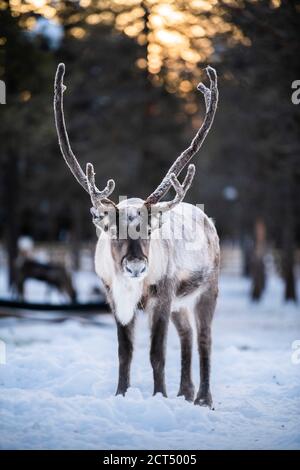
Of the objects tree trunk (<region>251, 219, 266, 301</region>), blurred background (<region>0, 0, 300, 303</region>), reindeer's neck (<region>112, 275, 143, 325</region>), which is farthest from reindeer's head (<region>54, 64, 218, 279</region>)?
tree trunk (<region>251, 219, 266, 301</region>)

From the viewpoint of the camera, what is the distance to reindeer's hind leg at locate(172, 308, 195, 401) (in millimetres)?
6527

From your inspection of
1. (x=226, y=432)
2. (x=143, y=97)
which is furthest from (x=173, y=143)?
(x=226, y=432)

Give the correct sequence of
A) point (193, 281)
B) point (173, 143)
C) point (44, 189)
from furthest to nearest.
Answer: point (44, 189)
point (173, 143)
point (193, 281)

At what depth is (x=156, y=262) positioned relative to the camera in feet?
19.3

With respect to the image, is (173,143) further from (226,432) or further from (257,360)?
(226,432)

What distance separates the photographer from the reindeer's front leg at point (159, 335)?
19.0 ft

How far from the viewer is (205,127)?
636 cm

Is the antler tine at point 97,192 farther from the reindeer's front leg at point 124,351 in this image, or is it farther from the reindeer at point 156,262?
the reindeer's front leg at point 124,351

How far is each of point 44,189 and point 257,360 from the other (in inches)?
609

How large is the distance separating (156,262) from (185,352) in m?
1.37

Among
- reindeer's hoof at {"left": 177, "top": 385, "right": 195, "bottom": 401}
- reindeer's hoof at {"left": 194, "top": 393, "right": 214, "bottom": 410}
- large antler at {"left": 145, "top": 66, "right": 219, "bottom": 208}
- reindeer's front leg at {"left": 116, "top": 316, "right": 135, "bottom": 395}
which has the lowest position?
reindeer's hoof at {"left": 177, "top": 385, "right": 195, "bottom": 401}

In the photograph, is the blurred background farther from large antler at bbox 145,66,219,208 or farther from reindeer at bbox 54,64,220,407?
reindeer at bbox 54,64,220,407

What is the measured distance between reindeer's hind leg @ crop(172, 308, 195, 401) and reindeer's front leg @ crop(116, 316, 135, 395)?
33.6 inches

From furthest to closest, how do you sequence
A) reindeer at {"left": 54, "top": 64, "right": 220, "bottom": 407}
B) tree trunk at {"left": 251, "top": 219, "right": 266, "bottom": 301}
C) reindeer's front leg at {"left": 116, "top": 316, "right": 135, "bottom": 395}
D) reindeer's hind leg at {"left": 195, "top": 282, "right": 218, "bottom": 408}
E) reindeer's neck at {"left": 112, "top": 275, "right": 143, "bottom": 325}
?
tree trunk at {"left": 251, "top": 219, "right": 266, "bottom": 301}, reindeer's hind leg at {"left": 195, "top": 282, "right": 218, "bottom": 408}, reindeer's front leg at {"left": 116, "top": 316, "right": 135, "bottom": 395}, reindeer's neck at {"left": 112, "top": 275, "right": 143, "bottom": 325}, reindeer at {"left": 54, "top": 64, "right": 220, "bottom": 407}
